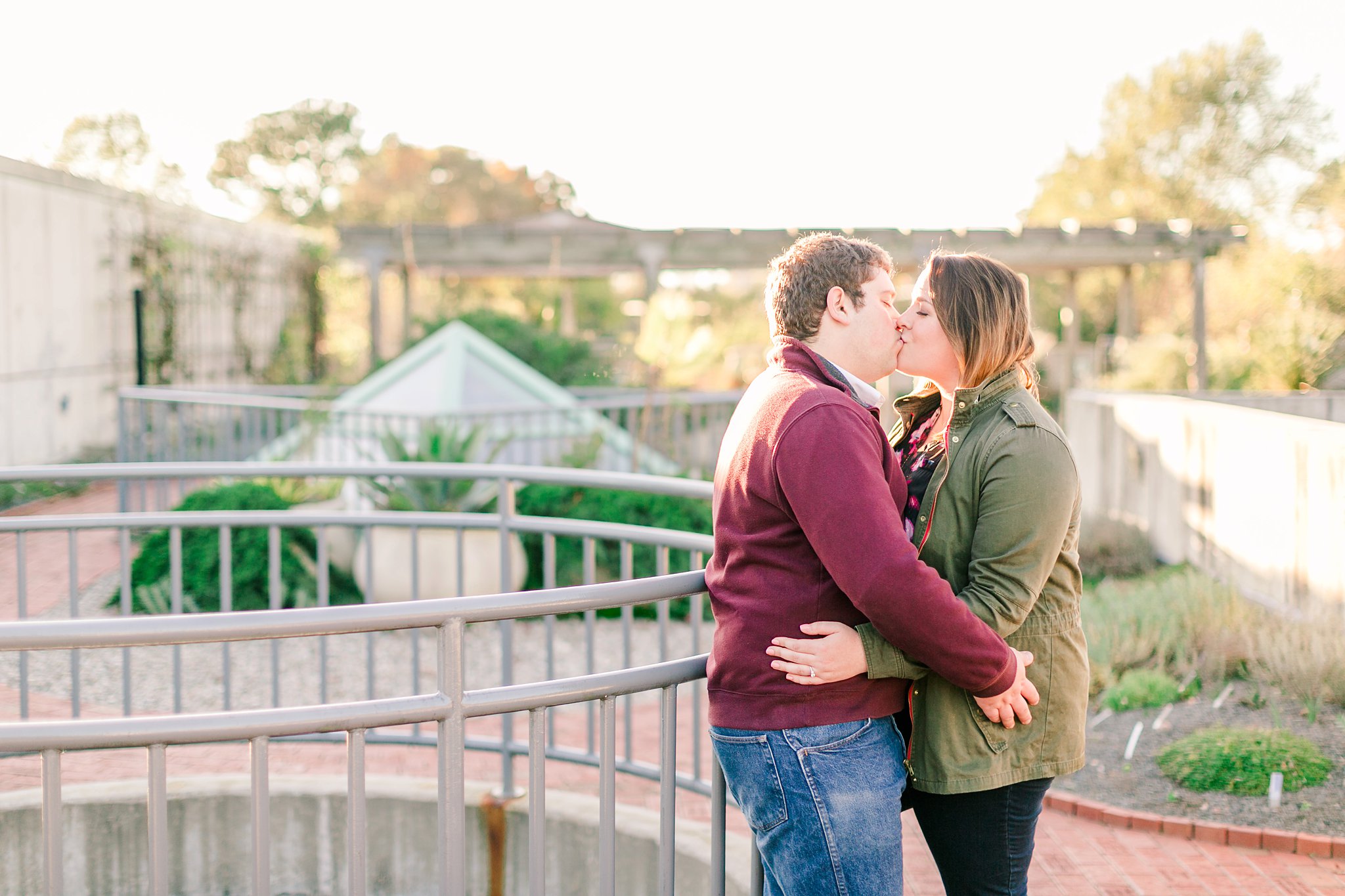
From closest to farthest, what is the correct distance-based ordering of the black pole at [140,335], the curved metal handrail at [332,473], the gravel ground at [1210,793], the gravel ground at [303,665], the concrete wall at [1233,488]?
the curved metal handrail at [332,473]
the gravel ground at [1210,793]
the gravel ground at [303,665]
the concrete wall at [1233,488]
the black pole at [140,335]

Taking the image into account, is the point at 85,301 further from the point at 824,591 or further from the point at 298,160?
the point at 298,160

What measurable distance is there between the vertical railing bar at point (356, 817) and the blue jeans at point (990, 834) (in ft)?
3.52

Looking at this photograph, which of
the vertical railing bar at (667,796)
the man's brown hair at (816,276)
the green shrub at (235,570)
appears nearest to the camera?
the man's brown hair at (816,276)

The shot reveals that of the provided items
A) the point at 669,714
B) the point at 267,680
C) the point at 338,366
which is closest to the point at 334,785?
the point at 267,680

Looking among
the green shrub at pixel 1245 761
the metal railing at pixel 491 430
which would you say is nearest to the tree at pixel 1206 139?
the metal railing at pixel 491 430

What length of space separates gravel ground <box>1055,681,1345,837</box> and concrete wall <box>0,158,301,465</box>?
38.2 feet

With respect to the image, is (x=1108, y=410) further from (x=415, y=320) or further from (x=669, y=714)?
(x=415, y=320)

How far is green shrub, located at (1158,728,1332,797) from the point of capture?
446 cm

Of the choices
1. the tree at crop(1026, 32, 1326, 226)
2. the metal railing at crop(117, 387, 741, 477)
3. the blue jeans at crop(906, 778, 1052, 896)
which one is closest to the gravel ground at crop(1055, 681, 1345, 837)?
the blue jeans at crop(906, 778, 1052, 896)

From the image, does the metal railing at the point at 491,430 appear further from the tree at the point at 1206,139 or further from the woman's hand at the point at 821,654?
the tree at the point at 1206,139

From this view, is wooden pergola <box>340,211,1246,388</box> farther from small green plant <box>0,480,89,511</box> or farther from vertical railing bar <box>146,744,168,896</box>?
vertical railing bar <box>146,744,168,896</box>

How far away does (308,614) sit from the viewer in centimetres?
204

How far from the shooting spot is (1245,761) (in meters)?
4.54

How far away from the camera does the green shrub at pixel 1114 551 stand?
361 inches
